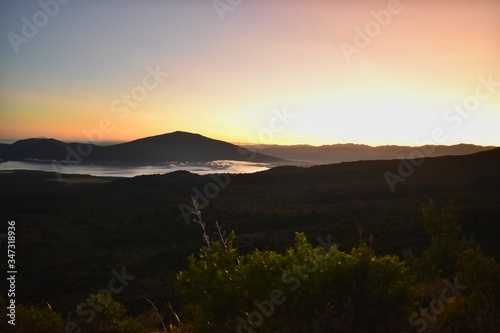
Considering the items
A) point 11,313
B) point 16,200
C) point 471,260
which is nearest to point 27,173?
point 16,200

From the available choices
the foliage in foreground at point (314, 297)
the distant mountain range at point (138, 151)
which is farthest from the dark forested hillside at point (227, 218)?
the distant mountain range at point (138, 151)

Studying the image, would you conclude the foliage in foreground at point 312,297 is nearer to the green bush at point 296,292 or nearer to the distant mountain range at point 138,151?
the green bush at point 296,292

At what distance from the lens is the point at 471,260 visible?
239 inches

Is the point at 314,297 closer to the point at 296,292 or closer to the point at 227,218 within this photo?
the point at 296,292

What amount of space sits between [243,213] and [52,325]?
3311 centimetres

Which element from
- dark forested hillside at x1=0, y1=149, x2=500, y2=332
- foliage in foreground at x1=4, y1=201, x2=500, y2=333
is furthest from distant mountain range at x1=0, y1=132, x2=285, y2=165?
foliage in foreground at x1=4, y1=201, x2=500, y2=333

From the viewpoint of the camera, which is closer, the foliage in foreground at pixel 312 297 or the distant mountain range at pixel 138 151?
the foliage in foreground at pixel 312 297

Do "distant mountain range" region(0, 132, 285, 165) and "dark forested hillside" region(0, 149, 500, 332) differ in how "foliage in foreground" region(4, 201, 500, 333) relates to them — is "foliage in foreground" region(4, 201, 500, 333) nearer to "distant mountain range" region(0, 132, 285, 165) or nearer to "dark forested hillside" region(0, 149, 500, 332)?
"dark forested hillside" region(0, 149, 500, 332)

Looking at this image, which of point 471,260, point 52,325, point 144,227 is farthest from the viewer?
point 144,227

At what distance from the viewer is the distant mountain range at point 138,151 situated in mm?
154000

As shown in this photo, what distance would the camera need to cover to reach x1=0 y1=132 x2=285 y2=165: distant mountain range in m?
154

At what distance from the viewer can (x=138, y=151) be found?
525 feet

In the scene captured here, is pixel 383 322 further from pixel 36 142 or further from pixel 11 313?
pixel 36 142

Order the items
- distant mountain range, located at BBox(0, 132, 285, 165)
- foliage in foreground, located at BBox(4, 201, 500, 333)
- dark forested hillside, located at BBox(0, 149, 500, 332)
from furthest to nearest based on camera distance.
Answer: distant mountain range, located at BBox(0, 132, 285, 165), dark forested hillside, located at BBox(0, 149, 500, 332), foliage in foreground, located at BBox(4, 201, 500, 333)
